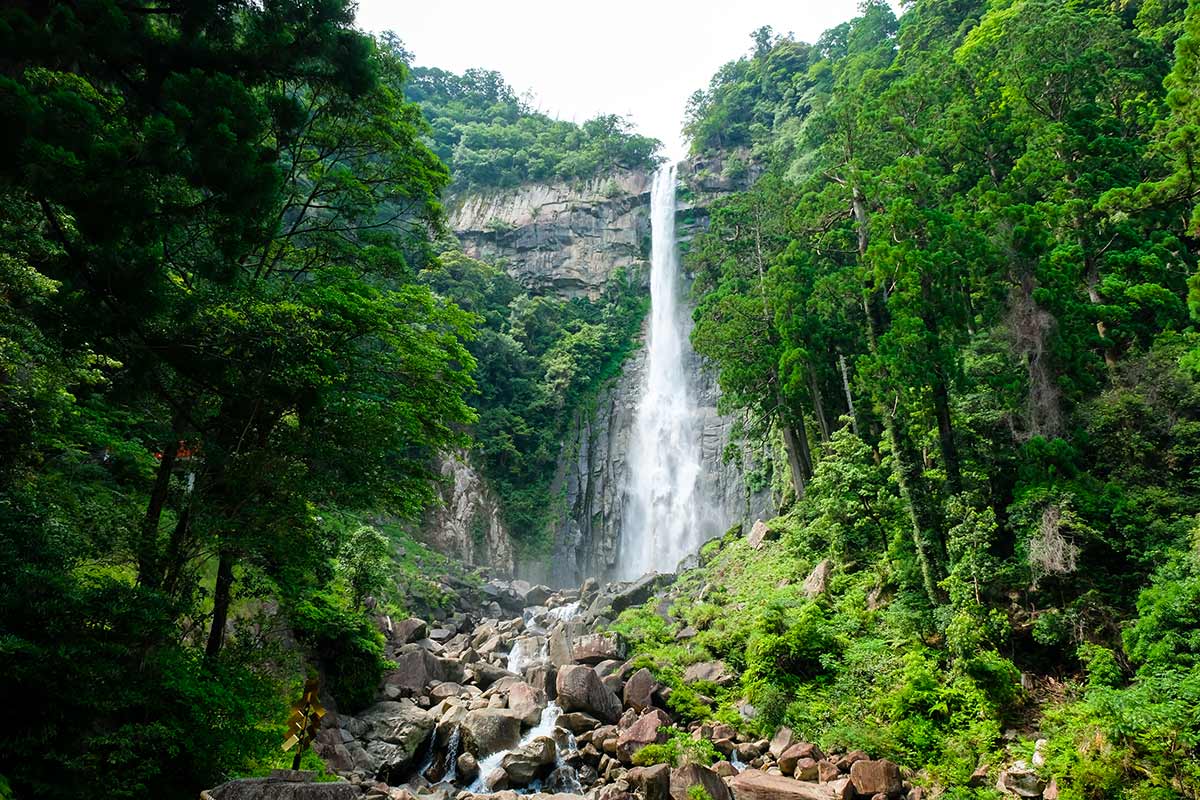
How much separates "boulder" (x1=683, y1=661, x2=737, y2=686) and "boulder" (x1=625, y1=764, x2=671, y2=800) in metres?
3.29

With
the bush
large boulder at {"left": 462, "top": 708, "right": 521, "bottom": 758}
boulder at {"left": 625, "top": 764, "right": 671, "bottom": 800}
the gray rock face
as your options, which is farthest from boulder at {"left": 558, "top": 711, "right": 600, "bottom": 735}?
the gray rock face

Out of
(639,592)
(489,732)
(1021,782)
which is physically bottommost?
(489,732)

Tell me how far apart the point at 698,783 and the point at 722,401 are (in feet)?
38.5

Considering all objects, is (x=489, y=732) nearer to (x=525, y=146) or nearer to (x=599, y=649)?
(x=599, y=649)

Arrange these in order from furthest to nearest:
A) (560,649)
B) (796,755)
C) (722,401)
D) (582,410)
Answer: (582,410), (722,401), (560,649), (796,755)

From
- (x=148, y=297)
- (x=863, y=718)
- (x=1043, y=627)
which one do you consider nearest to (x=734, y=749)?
(x=863, y=718)

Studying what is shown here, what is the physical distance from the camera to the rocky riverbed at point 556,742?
314 inches

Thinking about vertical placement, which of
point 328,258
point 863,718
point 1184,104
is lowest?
point 863,718

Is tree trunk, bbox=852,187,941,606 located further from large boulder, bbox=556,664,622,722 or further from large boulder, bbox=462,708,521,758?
large boulder, bbox=462,708,521,758

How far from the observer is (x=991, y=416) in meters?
11.1

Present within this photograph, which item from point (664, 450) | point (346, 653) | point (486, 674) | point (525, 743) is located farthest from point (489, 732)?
point (664, 450)

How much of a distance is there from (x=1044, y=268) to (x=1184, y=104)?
2774mm

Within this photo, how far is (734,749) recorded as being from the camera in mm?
9477

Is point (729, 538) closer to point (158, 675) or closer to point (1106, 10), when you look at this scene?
point (158, 675)
